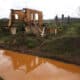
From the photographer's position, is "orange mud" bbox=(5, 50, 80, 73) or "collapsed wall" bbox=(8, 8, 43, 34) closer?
"orange mud" bbox=(5, 50, 80, 73)

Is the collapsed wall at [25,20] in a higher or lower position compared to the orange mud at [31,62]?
higher

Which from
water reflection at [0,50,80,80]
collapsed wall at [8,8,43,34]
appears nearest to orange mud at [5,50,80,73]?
water reflection at [0,50,80,80]

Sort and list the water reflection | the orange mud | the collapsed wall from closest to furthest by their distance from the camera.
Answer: the water reflection
the orange mud
the collapsed wall

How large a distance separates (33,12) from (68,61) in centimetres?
1407

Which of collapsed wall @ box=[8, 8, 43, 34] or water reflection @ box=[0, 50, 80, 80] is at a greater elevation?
collapsed wall @ box=[8, 8, 43, 34]

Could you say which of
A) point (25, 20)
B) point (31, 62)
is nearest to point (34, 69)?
point (31, 62)

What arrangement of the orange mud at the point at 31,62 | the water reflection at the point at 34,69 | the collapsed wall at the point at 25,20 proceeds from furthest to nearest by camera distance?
the collapsed wall at the point at 25,20 → the orange mud at the point at 31,62 → the water reflection at the point at 34,69

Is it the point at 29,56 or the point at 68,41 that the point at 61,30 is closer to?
the point at 68,41

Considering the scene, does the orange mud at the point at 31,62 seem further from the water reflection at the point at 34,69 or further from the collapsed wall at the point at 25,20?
the collapsed wall at the point at 25,20

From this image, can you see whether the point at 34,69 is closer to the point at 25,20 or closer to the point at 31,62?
the point at 31,62

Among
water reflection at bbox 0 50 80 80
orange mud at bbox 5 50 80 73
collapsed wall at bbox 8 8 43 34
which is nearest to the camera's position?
water reflection at bbox 0 50 80 80

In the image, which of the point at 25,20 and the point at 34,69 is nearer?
the point at 34,69

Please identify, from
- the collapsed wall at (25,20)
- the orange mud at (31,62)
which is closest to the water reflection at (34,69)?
the orange mud at (31,62)

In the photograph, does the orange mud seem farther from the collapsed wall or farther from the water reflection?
the collapsed wall
